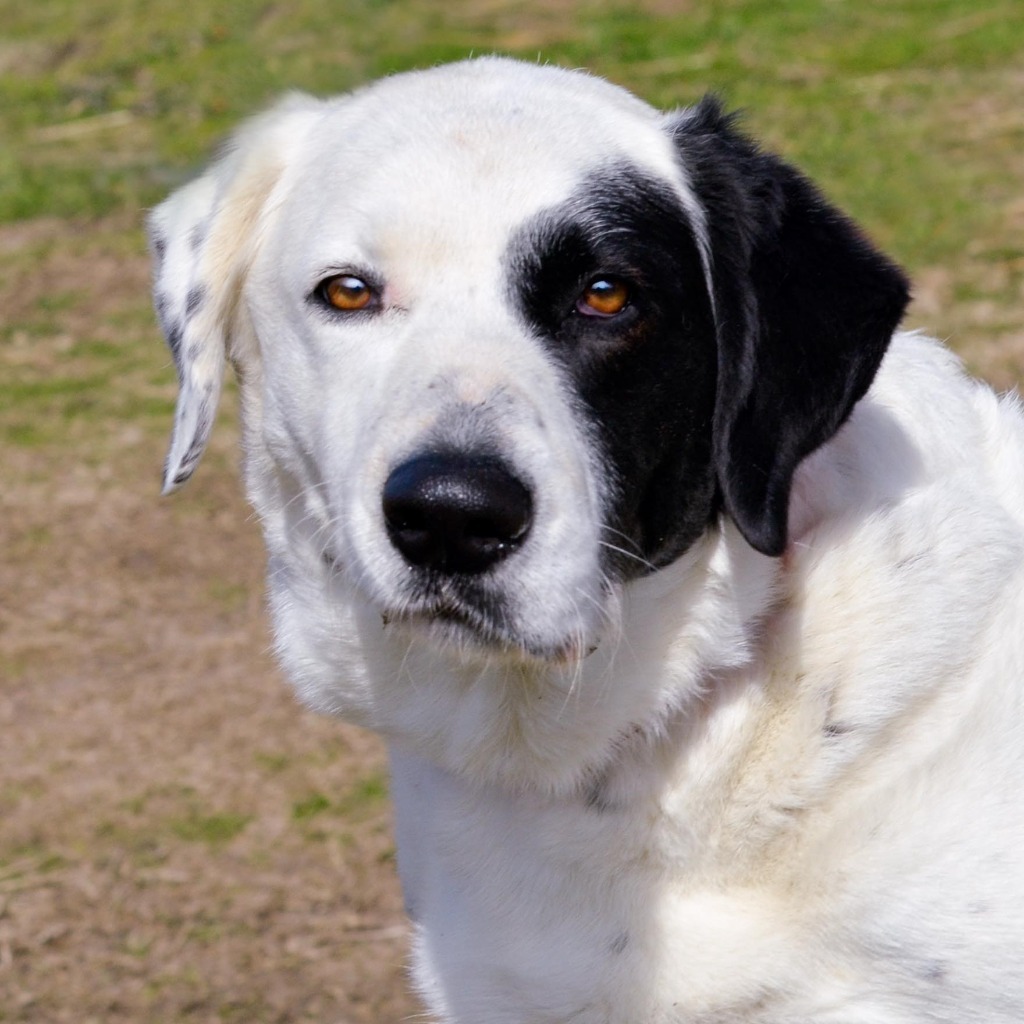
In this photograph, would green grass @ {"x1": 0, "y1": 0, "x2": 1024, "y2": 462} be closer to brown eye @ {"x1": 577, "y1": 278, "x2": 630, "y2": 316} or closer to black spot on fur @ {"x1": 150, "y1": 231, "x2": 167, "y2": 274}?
Answer: black spot on fur @ {"x1": 150, "y1": 231, "x2": 167, "y2": 274}

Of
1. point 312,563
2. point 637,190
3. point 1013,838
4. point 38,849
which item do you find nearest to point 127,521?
point 38,849

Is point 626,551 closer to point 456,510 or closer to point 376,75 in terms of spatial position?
point 456,510

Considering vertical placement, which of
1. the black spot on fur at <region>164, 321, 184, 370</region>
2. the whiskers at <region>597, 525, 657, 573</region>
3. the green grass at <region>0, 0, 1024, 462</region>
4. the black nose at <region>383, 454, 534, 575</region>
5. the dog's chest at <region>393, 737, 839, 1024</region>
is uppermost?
the black nose at <region>383, 454, 534, 575</region>

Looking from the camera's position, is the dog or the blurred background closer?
the dog

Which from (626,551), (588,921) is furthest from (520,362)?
(588,921)

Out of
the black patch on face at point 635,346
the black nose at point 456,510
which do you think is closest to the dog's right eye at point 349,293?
the black patch on face at point 635,346

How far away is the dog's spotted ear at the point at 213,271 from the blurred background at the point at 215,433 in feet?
1.69

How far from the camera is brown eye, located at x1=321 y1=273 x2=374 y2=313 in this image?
2.85 meters

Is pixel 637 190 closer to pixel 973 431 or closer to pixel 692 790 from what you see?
pixel 973 431

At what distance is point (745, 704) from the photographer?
286 centimetres

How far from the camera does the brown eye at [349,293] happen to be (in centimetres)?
285

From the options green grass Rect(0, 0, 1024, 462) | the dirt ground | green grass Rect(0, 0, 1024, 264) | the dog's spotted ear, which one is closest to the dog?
the dog's spotted ear

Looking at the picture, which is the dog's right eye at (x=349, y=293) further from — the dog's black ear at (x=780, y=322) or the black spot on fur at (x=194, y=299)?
the dog's black ear at (x=780, y=322)

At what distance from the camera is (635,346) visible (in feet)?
9.12
